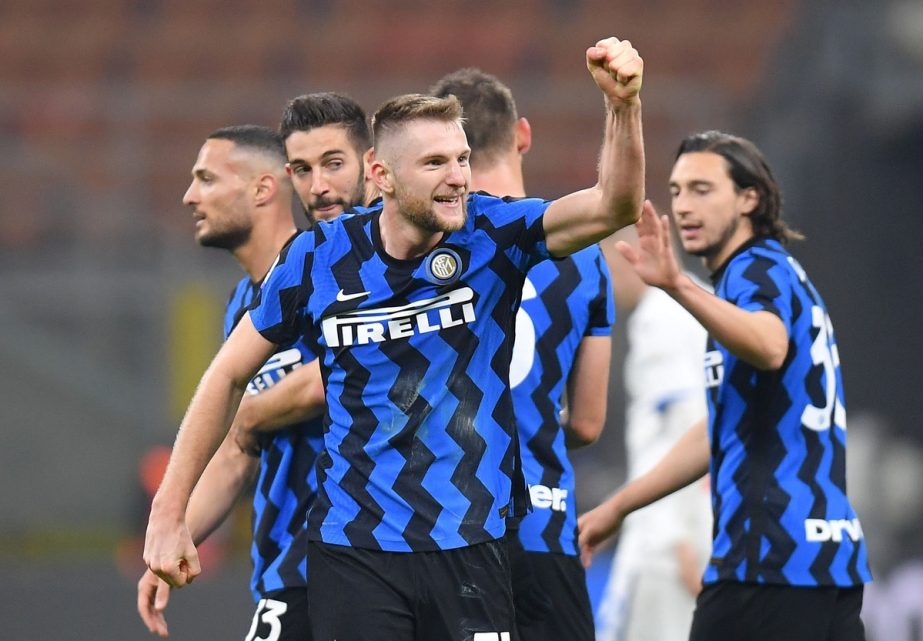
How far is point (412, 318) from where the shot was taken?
398cm

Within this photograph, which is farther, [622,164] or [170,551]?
[170,551]

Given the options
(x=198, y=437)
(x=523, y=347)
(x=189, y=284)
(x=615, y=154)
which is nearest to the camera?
(x=615, y=154)

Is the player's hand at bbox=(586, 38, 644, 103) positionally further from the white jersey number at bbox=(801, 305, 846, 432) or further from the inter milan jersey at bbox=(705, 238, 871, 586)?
the white jersey number at bbox=(801, 305, 846, 432)

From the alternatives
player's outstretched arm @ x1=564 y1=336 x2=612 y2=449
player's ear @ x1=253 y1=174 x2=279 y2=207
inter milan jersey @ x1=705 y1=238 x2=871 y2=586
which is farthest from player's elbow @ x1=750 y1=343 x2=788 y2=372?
player's ear @ x1=253 y1=174 x2=279 y2=207

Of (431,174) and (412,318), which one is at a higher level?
(431,174)

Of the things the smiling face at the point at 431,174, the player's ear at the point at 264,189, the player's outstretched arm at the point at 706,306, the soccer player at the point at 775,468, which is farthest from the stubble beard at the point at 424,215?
the player's ear at the point at 264,189

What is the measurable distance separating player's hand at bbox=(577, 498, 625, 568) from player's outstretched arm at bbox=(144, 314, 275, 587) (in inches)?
60.5

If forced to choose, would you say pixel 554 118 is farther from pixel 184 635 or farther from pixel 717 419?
pixel 717 419

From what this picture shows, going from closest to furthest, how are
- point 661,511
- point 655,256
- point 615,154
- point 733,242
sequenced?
A: point 615,154 → point 655,256 → point 733,242 → point 661,511

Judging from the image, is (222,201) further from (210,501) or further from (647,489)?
(647,489)

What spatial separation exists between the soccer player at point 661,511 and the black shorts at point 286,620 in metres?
2.59

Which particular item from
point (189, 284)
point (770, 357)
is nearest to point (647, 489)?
point (770, 357)

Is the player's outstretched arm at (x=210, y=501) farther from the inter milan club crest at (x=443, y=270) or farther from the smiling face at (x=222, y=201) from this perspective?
the inter milan club crest at (x=443, y=270)

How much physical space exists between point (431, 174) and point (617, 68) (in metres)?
0.64
